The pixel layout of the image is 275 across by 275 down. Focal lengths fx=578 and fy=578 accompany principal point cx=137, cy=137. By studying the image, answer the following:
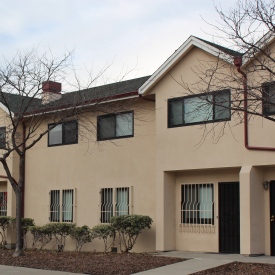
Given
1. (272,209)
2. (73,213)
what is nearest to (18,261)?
(73,213)

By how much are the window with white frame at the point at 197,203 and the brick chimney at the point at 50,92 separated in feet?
21.1

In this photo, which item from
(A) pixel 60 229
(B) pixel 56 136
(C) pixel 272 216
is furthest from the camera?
(B) pixel 56 136

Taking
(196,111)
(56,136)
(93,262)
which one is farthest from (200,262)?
(56,136)

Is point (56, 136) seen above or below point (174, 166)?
above

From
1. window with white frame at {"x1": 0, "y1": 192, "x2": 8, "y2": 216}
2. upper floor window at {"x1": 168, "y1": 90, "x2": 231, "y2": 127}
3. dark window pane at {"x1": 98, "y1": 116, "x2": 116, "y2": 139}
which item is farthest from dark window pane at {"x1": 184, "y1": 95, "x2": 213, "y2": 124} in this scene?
window with white frame at {"x1": 0, "y1": 192, "x2": 8, "y2": 216}

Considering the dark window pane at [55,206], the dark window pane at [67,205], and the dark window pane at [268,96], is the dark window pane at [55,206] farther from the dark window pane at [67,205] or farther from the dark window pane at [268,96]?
the dark window pane at [268,96]

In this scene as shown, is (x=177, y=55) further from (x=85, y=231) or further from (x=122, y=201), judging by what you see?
(x=85, y=231)

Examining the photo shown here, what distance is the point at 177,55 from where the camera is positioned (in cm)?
1773

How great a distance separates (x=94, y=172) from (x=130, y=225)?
3.39m

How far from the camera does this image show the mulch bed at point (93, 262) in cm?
1459

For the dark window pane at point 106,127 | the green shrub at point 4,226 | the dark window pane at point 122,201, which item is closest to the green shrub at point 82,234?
the dark window pane at point 122,201

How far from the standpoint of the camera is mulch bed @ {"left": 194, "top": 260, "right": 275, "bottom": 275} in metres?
13.3

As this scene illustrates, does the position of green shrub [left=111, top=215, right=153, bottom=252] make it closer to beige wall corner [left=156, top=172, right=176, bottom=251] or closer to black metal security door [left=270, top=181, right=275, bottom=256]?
beige wall corner [left=156, top=172, right=176, bottom=251]

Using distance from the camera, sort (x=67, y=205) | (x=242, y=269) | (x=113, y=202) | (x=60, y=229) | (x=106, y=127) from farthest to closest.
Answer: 1. (x=67, y=205)
2. (x=106, y=127)
3. (x=60, y=229)
4. (x=113, y=202)
5. (x=242, y=269)
